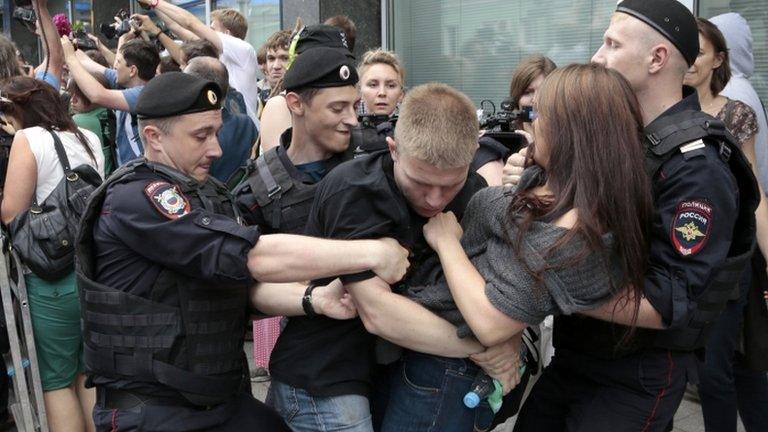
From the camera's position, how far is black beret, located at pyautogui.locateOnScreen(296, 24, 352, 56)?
307 centimetres

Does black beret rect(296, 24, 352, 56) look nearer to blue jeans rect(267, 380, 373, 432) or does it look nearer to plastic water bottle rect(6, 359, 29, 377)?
blue jeans rect(267, 380, 373, 432)

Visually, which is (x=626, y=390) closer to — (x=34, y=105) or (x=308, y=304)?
(x=308, y=304)

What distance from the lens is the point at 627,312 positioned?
200cm

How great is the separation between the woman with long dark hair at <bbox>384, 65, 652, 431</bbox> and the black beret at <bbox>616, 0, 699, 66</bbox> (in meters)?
0.27

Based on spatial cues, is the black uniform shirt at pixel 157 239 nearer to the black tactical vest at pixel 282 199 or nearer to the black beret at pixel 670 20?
the black tactical vest at pixel 282 199

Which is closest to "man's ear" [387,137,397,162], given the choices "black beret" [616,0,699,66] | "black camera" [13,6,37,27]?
"black beret" [616,0,699,66]

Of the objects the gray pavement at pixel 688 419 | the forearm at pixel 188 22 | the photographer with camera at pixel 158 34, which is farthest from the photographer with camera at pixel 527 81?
the photographer with camera at pixel 158 34

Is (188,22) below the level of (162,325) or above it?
above

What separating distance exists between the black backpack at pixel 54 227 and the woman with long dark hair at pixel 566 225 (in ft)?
6.76

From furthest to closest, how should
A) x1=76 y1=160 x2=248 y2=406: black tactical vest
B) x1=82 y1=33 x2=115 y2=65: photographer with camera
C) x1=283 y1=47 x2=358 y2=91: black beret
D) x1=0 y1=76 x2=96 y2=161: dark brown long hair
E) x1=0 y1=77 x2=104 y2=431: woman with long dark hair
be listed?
x1=82 y1=33 x2=115 y2=65: photographer with camera
x1=0 y1=76 x2=96 y2=161: dark brown long hair
x1=0 y1=77 x2=104 y2=431: woman with long dark hair
x1=283 y1=47 x2=358 y2=91: black beret
x1=76 y1=160 x2=248 y2=406: black tactical vest

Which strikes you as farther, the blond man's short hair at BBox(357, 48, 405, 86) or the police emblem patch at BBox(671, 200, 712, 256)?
the blond man's short hair at BBox(357, 48, 405, 86)

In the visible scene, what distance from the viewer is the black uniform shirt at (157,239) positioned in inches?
85.1

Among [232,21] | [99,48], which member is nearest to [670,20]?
[232,21]

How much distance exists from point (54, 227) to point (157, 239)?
151 cm
